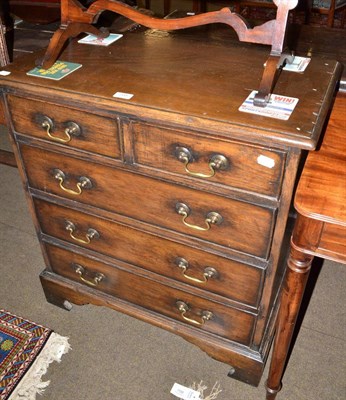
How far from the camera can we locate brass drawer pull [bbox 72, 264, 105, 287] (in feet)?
5.20

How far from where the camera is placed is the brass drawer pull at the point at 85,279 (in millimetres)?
1585

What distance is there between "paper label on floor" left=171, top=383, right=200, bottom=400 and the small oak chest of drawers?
16cm

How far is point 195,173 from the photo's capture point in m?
1.09

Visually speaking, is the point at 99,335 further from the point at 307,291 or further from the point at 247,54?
the point at 247,54

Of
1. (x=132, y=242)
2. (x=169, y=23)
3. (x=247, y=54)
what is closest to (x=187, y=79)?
(x=169, y=23)

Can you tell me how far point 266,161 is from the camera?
38.6 inches

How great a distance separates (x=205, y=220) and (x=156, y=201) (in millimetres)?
155

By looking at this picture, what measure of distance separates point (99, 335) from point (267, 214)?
989 millimetres

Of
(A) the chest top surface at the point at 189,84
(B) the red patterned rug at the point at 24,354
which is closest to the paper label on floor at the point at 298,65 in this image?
(A) the chest top surface at the point at 189,84

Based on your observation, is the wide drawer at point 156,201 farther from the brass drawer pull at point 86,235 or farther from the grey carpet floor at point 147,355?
the grey carpet floor at point 147,355

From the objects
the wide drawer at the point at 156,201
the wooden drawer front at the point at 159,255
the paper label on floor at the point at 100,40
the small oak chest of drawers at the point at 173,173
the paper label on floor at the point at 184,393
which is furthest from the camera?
the paper label on floor at the point at 184,393

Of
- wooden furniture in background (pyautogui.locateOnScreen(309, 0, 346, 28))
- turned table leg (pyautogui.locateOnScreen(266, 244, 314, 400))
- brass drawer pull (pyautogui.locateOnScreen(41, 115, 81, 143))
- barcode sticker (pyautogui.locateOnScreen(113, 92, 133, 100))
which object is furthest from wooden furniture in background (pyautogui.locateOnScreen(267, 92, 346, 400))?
wooden furniture in background (pyautogui.locateOnScreen(309, 0, 346, 28))

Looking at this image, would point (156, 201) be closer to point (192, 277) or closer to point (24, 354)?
point (192, 277)

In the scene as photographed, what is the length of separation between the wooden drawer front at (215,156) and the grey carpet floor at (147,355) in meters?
0.86
